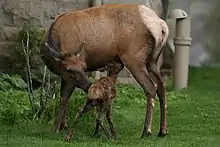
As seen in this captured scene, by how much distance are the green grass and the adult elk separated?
371mm

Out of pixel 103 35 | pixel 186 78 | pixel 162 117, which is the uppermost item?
pixel 103 35

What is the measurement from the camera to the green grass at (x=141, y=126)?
8.48 meters

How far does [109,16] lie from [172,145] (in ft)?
6.23

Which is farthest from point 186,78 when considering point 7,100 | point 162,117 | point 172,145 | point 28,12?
point 172,145

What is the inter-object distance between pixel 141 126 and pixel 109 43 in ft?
5.15

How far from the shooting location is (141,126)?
10180 mm

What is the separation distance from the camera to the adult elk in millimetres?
9031

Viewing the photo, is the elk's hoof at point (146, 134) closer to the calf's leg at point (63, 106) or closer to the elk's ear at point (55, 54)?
the calf's leg at point (63, 106)

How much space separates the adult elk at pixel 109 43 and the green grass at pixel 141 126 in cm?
37

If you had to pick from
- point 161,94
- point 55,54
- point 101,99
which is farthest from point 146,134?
point 55,54

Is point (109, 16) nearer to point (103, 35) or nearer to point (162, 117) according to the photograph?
point (103, 35)

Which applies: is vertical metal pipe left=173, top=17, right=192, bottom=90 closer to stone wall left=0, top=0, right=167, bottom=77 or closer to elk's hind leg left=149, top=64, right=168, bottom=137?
stone wall left=0, top=0, right=167, bottom=77

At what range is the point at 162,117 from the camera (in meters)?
9.39

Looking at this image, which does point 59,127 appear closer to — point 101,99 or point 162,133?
point 101,99
